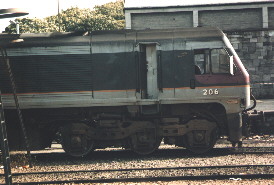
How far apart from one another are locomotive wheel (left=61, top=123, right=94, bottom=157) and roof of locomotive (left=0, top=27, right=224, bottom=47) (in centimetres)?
282

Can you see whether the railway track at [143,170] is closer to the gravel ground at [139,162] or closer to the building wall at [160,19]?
the gravel ground at [139,162]

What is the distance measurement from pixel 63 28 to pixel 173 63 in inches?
2875

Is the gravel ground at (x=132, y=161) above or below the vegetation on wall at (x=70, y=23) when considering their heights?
below

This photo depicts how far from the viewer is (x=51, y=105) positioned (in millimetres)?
12758

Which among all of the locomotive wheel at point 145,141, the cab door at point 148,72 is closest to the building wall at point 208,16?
the cab door at point 148,72

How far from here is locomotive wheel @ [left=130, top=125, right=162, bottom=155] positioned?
12844 mm

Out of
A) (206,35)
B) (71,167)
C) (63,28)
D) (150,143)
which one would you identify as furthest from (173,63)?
(63,28)

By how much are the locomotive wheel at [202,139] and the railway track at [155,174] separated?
1.90 metres

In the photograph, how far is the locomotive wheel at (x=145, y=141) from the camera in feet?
42.1

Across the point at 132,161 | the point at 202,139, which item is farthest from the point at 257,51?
the point at 132,161

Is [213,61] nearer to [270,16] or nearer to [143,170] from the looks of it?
[143,170]

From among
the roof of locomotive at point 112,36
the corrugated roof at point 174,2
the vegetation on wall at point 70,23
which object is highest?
the vegetation on wall at point 70,23

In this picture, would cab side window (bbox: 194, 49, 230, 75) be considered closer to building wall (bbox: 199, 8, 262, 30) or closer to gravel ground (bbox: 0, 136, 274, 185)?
gravel ground (bbox: 0, 136, 274, 185)

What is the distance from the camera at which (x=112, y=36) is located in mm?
12914
